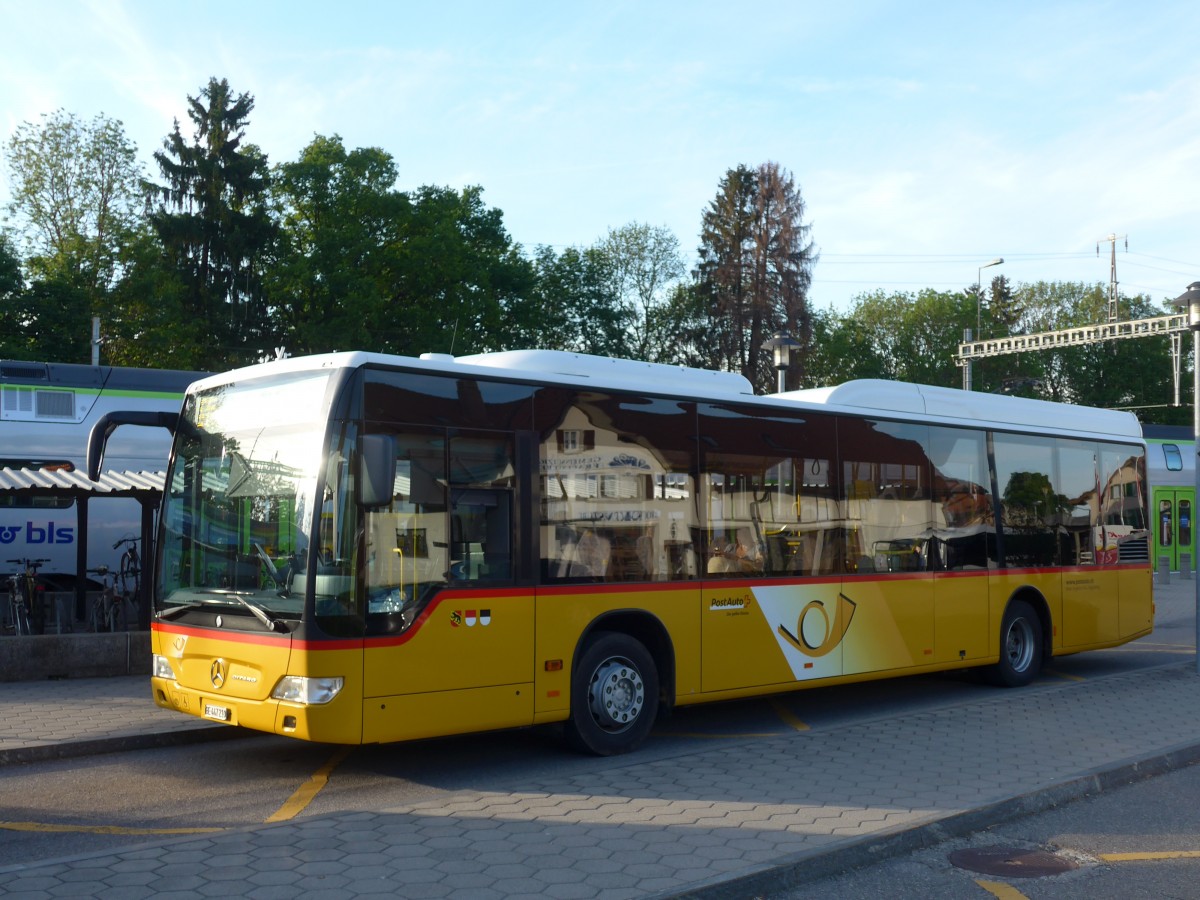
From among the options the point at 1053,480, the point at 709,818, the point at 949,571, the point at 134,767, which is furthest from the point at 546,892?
the point at 1053,480

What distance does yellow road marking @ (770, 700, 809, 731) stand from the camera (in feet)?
34.9

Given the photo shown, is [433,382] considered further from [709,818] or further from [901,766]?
[901,766]

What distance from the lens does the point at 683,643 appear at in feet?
31.5

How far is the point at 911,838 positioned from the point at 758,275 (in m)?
47.4

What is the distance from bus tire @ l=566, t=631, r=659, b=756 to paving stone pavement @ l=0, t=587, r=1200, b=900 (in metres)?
0.24

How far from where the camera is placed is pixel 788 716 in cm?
1126

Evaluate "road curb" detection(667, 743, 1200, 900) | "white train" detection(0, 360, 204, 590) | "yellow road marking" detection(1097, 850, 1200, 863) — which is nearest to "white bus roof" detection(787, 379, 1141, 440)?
"road curb" detection(667, 743, 1200, 900)

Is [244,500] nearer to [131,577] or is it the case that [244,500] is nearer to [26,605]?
[26,605]

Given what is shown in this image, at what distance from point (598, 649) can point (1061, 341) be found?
26.0m

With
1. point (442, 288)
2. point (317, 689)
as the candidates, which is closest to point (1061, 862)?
point (317, 689)

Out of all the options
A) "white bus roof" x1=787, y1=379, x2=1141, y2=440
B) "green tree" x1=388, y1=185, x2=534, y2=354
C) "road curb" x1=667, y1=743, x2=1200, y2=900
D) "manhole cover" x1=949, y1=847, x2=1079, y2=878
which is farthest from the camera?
"green tree" x1=388, y1=185, x2=534, y2=354

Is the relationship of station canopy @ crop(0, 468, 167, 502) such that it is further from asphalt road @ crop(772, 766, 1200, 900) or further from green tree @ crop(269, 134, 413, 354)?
green tree @ crop(269, 134, 413, 354)

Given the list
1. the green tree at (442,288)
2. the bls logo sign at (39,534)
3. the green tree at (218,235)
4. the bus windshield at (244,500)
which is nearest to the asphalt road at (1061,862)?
the bus windshield at (244,500)

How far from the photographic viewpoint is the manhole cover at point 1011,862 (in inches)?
239
